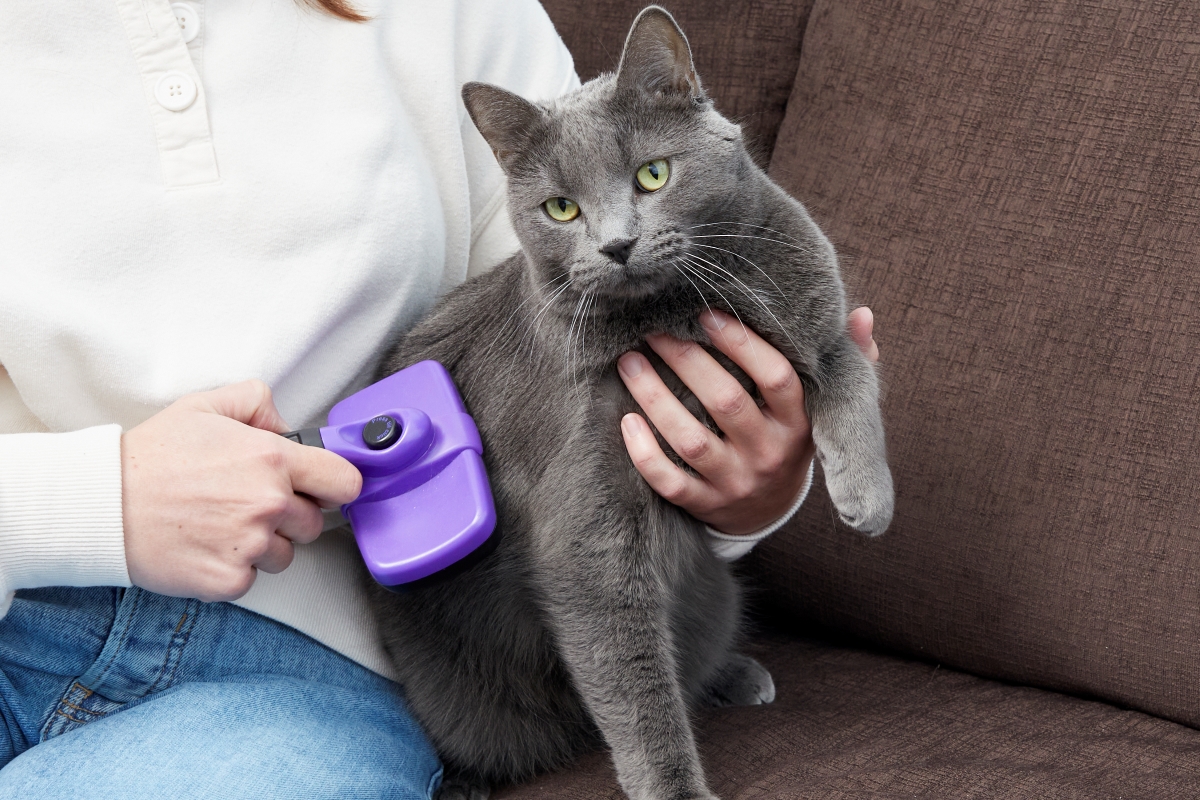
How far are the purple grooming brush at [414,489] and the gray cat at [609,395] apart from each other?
0.08m

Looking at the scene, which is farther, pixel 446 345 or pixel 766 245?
pixel 446 345

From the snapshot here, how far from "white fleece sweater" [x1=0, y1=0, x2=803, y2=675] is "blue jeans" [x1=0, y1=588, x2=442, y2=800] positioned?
0.23ft

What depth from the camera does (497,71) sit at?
1.33 m

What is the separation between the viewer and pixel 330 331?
114cm

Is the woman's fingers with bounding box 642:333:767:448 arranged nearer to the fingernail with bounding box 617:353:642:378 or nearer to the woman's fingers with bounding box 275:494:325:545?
the fingernail with bounding box 617:353:642:378

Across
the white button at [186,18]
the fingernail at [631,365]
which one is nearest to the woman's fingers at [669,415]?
the fingernail at [631,365]

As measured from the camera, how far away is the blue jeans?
94 centimetres

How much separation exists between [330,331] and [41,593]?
41 centimetres

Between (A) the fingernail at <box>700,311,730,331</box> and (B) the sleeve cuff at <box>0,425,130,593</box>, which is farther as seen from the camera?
(A) the fingernail at <box>700,311,730,331</box>

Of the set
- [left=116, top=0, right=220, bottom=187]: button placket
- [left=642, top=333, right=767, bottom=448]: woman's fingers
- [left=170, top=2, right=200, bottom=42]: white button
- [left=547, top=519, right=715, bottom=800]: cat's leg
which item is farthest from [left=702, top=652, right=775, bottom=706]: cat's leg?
[left=170, top=2, right=200, bottom=42]: white button

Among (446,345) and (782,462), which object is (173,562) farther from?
(782,462)

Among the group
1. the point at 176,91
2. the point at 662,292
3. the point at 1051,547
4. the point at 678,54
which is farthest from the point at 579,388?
the point at 1051,547

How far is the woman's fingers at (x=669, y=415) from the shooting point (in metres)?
1.04

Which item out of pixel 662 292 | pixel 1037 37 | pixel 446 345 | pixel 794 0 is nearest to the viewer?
pixel 662 292
